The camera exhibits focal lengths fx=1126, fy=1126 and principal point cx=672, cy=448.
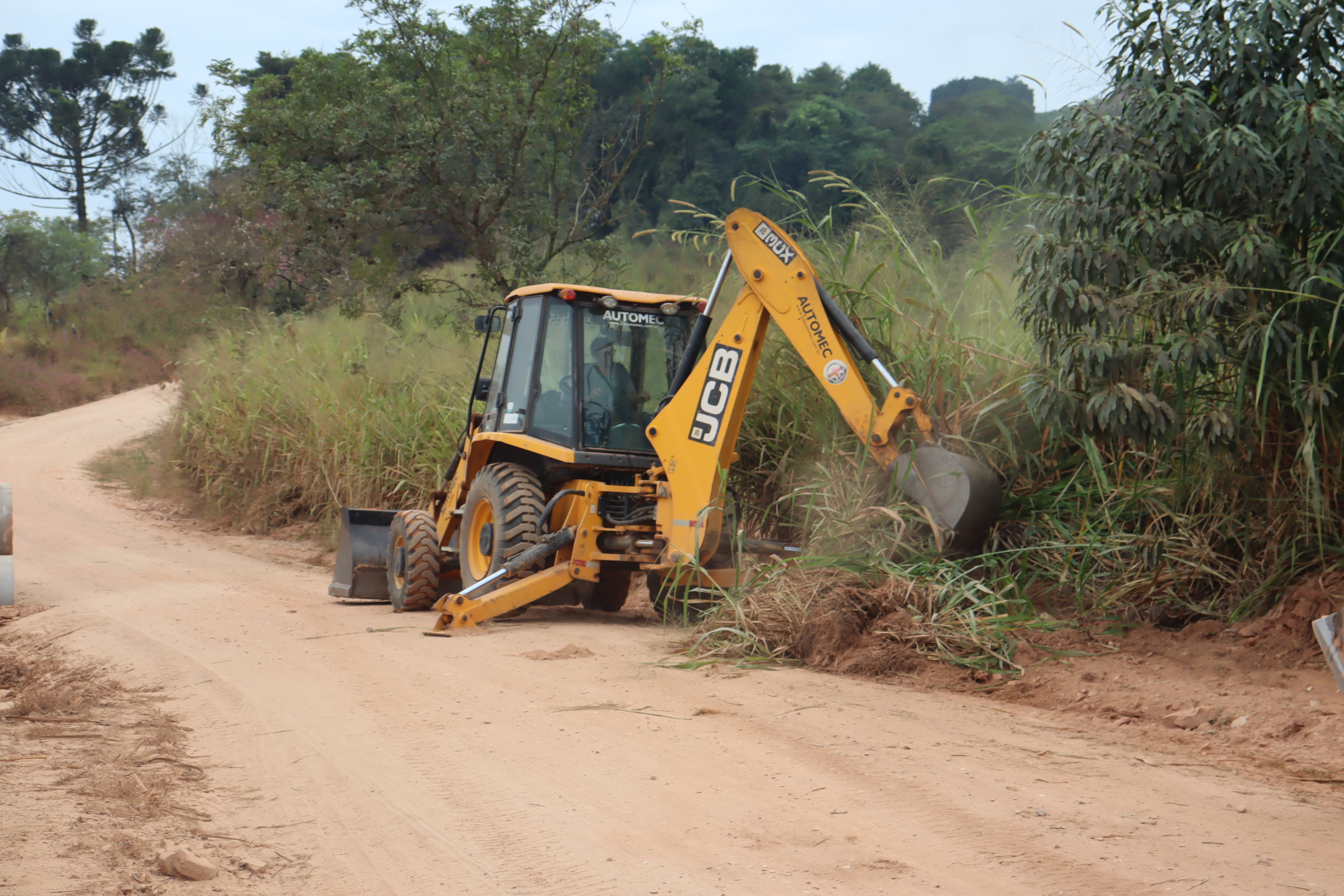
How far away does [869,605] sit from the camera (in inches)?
236

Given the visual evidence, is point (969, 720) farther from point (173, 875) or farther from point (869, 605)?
point (173, 875)

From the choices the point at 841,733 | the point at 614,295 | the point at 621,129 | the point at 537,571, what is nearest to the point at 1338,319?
the point at 841,733

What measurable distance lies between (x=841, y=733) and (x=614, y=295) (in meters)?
4.16

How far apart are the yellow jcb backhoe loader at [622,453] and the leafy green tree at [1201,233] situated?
3.36 ft

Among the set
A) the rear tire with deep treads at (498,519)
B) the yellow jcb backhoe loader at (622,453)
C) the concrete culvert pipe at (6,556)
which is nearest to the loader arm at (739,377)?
the yellow jcb backhoe loader at (622,453)

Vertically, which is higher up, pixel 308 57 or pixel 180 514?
pixel 308 57

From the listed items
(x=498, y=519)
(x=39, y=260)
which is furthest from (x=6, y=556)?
(x=39, y=260)

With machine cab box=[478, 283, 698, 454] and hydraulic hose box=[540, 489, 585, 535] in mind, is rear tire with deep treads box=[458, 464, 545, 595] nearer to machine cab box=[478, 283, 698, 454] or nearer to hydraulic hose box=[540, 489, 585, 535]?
hydraulic hose box=[540, 489, 585, 535]

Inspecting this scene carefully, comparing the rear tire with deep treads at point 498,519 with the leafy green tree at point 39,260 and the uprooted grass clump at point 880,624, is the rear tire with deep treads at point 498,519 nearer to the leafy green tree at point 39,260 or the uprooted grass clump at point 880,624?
the uprooted grass clump at point 880,624

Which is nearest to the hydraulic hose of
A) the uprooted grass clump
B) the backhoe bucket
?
the uprooted grass clump

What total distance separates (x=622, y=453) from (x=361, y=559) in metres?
2.75

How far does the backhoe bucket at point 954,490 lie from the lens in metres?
5.98

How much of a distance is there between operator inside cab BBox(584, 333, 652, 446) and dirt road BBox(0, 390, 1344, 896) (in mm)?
1577

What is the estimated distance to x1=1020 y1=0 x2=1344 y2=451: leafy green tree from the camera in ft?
16.3
